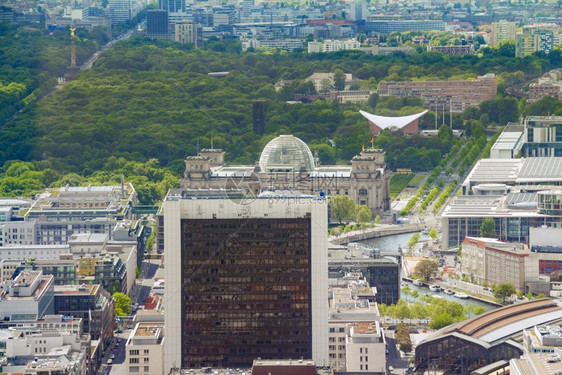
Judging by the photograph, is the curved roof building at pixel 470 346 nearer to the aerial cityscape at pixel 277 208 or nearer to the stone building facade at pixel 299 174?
the aerial cityscape at pixel 277 208

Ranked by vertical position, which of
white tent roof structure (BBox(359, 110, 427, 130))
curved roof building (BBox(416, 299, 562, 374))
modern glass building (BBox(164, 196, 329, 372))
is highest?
modern glass building (BBox(164, 196, 329, 372))

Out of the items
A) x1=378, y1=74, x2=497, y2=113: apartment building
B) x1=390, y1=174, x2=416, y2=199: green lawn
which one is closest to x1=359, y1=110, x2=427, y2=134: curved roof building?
x1=390, y1=174, x2=416, y2=199: green lawn

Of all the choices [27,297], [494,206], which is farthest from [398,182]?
[27,297]

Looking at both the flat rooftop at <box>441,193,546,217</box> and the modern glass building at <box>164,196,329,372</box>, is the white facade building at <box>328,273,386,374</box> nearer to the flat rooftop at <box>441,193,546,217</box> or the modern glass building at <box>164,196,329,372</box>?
the modern glass building at <box>164,196,329,372</box>

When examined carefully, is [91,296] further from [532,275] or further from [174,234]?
[532,275]

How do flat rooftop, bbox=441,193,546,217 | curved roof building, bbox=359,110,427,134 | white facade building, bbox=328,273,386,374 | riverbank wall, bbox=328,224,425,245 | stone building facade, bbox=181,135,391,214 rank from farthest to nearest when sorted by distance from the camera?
curved roof building, bbox=359,110,427,134, stone building facade, bbox=181,135,391,214, riverbank wall, bbox=328,224,425,245, flat rooftop, bbox=441,193,546,217, white facade building, bbox=328,273,386,374

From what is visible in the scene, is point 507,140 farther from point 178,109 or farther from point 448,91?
point 448,91

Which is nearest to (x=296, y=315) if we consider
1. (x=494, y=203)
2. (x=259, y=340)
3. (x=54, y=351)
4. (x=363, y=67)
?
(x=259, y=340)
